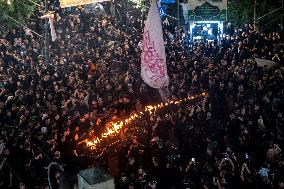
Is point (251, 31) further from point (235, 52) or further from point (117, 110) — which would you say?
point (117, 110)

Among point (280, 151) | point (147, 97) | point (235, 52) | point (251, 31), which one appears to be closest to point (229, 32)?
point (251, 31)

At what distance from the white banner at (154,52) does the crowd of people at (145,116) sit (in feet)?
6.67

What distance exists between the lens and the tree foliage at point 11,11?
20808mm

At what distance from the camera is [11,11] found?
832 inches

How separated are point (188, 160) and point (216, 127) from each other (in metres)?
2.00

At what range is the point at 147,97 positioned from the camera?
15930 millimetres

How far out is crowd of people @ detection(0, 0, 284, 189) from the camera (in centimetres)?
1189

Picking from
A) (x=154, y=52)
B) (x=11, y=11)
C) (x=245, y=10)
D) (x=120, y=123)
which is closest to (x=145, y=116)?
(x=120, y=123)

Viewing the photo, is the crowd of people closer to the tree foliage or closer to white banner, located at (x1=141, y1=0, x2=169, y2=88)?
the tree foliage

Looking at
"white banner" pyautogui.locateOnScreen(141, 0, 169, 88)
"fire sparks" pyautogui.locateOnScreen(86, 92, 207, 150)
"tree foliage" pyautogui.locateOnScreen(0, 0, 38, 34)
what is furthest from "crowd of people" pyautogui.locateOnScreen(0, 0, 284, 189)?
"white banner" pyautogui.locateOnScreen(141, 0, 169, 88)

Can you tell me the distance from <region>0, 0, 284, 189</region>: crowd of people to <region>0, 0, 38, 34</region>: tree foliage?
869 mm

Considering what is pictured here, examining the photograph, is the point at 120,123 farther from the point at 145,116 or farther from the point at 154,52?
the point at 154,52

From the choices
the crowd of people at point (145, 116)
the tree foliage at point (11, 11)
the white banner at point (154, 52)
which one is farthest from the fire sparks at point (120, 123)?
the tree foliage at point (11, 11)

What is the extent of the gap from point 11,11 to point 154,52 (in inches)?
465
